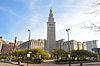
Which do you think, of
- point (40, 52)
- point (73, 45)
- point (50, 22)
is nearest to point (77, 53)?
point (40, 52)

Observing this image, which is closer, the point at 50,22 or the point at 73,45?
the point at 50,22

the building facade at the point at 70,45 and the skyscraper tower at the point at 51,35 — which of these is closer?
the skyscraper tower at the point at 51,35

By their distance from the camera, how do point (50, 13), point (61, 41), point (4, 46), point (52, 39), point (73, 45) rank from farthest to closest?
point (61, 41), point (73, 45), point (50, 13), point (52, 39), point (4, 46)

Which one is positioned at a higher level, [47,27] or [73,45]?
[47,27]

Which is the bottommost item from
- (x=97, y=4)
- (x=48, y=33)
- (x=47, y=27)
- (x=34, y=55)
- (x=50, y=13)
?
(x=34, y=55)

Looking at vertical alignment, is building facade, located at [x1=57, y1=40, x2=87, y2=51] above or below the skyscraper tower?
below

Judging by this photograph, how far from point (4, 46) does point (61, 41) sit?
108785 mm

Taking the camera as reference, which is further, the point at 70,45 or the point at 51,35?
the point at 70,45

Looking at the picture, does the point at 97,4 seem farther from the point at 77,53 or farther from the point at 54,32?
the point at 54,32

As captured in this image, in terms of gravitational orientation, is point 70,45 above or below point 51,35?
below

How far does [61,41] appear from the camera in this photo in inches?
7313

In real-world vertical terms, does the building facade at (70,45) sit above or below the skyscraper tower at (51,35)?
below

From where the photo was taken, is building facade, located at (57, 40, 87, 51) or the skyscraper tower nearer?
the skyscraper tower

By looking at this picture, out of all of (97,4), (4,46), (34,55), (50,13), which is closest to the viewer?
(97,4)
